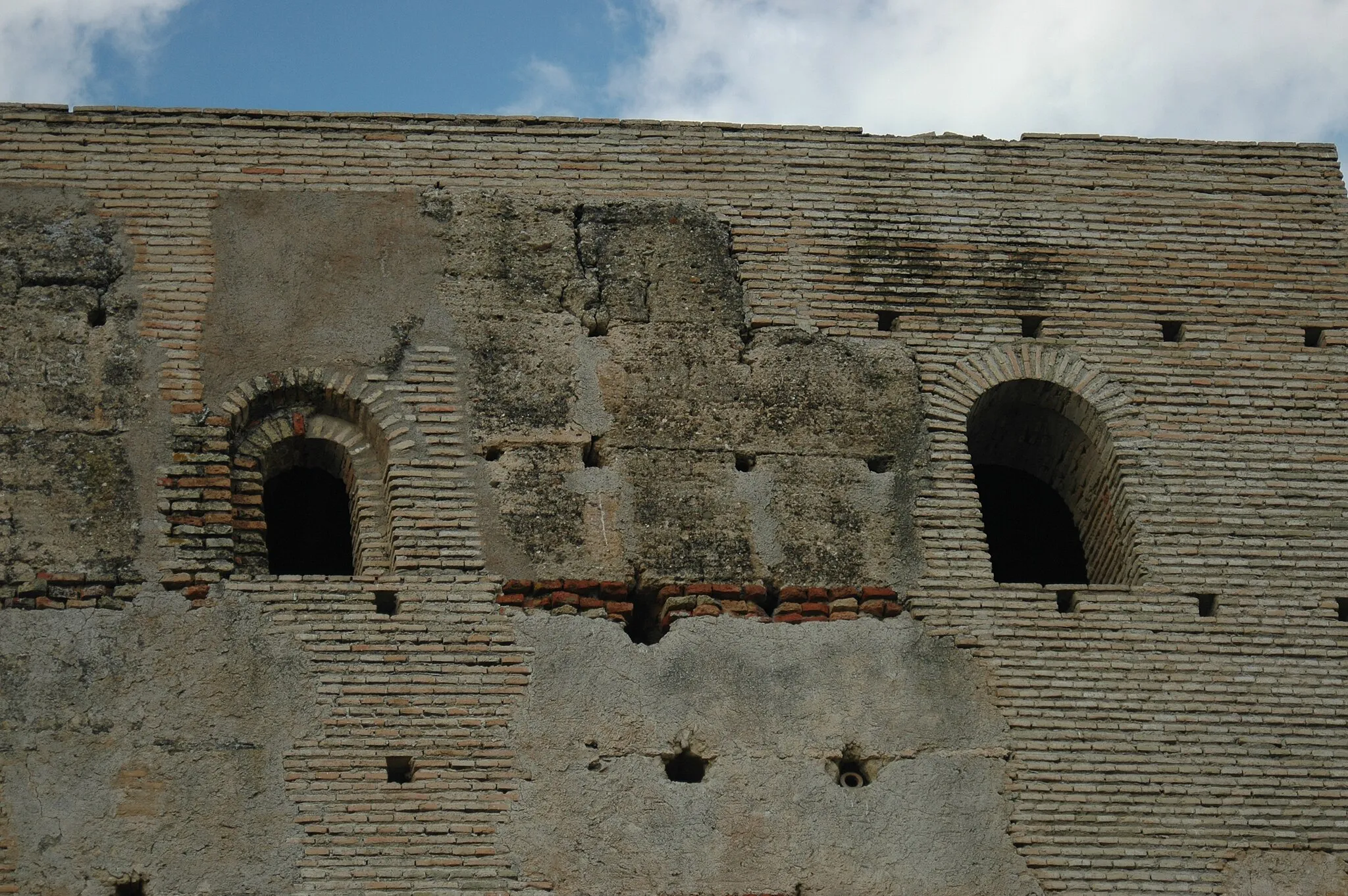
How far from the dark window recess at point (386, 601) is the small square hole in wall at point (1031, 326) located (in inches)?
150

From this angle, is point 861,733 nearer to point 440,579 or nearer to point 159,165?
point 440,579

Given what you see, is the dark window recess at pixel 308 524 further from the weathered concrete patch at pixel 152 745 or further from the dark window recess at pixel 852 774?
the dark window recess at pixel 852 774

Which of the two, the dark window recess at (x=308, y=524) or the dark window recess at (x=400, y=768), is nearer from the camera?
the dark window recess at (x=400, y=768)

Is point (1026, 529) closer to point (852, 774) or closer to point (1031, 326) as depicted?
point (1031, 326)

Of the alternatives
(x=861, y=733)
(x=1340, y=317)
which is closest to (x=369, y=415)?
(x=861, y=733)

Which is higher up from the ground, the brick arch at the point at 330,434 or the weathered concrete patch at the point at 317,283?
the weathered concrete patch at the point at 317,283

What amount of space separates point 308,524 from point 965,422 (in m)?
3.57

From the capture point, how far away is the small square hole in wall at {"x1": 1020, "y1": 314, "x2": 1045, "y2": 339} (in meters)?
13.0

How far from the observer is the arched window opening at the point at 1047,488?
41.5ft

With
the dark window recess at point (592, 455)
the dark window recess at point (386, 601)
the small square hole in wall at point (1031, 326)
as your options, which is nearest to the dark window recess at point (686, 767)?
the dark window recess at point (386, 601)

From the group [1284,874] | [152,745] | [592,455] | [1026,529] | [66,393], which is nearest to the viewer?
[152,745]

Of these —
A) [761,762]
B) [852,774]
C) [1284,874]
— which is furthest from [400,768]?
[1284,874]

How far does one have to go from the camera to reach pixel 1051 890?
36.2ft

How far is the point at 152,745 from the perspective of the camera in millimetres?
10977
